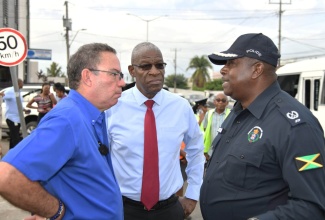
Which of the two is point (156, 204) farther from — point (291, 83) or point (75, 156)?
point (291, 83)

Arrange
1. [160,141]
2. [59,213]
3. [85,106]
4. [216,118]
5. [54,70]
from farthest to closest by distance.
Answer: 1. [54,70]
2. [216,118]
3. [160,141]
4. [85,106]
5. [59,213]

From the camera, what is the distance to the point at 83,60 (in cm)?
220

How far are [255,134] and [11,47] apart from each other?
5.89 m

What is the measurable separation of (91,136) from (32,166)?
14.5 inches

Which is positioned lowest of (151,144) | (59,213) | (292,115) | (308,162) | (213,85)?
(213,85)

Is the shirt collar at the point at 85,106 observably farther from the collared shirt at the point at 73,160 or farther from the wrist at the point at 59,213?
the wrist at the point at 59,213

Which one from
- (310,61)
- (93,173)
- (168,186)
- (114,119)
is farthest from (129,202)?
(310,61)

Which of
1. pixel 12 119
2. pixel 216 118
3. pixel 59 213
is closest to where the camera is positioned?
pixel 59 213

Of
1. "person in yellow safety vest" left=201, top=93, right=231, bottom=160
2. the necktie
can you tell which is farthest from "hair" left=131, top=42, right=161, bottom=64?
"person in yellow safety vest" left=201, top=93, right=231, bottom=160

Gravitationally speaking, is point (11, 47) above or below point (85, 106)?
above

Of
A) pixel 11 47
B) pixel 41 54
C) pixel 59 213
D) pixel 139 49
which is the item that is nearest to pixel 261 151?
pixel 59 213

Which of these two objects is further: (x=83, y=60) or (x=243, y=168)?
(x=83, y=60)

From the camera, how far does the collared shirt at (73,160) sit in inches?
66.6

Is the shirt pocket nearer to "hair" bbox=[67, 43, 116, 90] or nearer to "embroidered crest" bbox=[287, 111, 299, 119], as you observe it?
"embroidered crest" bbox=[287, 111, 299, 119]
